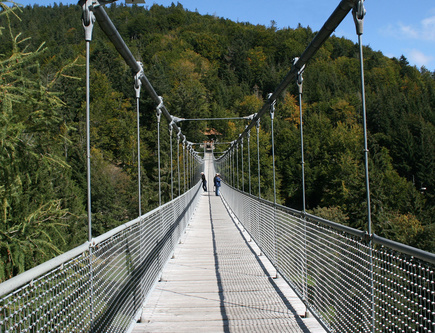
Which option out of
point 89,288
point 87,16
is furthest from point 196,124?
point 89,288

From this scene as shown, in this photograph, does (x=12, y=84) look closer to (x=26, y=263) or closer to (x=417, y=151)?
(x=26, y=263)

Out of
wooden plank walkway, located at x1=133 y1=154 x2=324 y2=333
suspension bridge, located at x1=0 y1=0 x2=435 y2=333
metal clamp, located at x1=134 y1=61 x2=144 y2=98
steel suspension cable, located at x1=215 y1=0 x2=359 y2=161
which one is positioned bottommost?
wooden plank walkway, located at x1=133 y1=154 x2=324 y2=333

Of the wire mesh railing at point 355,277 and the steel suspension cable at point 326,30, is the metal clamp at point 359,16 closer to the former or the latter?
the steel suspension cable at point 326,30

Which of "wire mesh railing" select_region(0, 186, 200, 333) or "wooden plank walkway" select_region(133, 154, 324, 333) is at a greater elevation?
"wire mesh railing" select_region(0, 186, 200, 333)

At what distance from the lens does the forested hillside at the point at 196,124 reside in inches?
195

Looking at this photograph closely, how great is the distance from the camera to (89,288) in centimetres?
224

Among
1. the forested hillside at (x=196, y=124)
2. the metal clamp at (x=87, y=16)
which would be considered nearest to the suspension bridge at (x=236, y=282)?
the metal clamp at (x=87, y=16)

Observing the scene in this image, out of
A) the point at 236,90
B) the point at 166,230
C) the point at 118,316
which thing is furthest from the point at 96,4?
the point at 236,90

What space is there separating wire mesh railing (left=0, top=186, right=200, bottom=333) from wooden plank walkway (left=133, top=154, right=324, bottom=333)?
24 cm

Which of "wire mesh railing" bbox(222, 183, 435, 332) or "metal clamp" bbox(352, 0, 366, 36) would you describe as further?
"metal clamp" bbox(352, 0, 366, 36)

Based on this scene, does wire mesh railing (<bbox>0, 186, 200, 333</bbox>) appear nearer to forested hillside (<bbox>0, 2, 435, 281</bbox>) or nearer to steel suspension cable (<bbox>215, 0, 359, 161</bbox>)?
forested hillside (<bbox>0, 2, 435, 281</bbox>)

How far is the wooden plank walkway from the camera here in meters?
3.35

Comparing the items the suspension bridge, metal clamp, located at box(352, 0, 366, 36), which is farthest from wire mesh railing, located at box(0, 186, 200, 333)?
metal clamp, located at box(352, 0, 366, 36)

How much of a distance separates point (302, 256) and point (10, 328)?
9.65 feet
